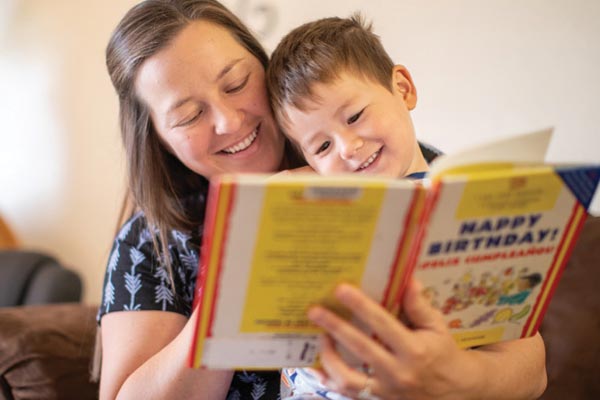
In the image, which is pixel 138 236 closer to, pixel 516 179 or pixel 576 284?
pixel 516 179

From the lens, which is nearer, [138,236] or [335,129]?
[335,129]

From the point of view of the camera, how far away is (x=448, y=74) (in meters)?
1.62

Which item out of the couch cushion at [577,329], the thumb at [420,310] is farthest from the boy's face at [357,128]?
the couch cushion at [577,329]

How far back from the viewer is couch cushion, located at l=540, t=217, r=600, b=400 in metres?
1.25

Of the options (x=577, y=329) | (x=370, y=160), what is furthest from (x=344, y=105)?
(x=577, y=329)

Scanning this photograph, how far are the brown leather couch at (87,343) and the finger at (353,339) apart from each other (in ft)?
2.45

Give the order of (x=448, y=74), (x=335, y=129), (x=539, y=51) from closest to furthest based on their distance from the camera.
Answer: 1. (x=335, y=129)
2. (x=539, y=51)
3. (x=448, y=74)

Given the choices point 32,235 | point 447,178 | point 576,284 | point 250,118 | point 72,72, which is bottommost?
point 32,235

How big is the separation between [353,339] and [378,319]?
38 millimetres

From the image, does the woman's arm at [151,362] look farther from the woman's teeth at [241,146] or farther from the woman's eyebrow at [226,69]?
the woman's eyebrow at [226,69]

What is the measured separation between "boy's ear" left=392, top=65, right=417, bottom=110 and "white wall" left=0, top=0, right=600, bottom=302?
0.50 metres

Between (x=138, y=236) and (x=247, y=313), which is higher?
(x=247, y=313)

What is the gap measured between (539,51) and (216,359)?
1.17 m

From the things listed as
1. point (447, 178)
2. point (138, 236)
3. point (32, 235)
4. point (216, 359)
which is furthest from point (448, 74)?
point (32, 235)
